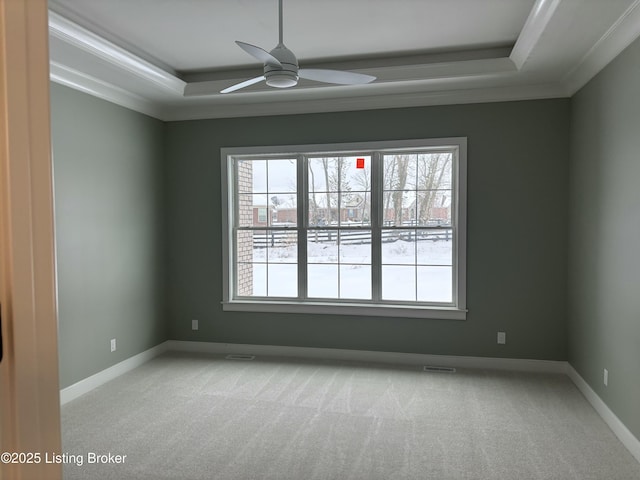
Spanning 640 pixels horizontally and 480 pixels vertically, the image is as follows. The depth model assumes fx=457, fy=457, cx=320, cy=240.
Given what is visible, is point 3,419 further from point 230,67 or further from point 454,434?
point 230,67

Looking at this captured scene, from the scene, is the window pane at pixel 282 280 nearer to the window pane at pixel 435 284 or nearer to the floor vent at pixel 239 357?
the floor vent at pixel 239 357

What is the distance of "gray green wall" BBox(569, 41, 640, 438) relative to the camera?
9.73ft

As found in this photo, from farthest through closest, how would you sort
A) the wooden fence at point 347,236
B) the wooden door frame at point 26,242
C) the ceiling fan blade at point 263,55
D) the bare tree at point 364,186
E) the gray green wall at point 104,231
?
1. the bare tree at point 364,186
2. the wooden fence at point 347,236
3. the gray green wall at point 104,231
4. the ceiling fan blade at point 263,55
5. the wooden door frame at point 26,242

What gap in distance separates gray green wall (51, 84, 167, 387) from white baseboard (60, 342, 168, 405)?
53mm

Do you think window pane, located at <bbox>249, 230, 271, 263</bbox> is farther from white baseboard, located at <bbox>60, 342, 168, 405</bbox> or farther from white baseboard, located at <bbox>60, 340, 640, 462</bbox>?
white baseboard, located at <bbox>60, 342, 168, 405</bbox>

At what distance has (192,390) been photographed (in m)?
4.04

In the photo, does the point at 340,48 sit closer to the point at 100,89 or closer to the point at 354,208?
the point at 354,208

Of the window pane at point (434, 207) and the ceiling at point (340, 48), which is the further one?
the window pane at point (434, 207)

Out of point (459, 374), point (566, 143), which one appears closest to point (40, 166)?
point (459, 374)

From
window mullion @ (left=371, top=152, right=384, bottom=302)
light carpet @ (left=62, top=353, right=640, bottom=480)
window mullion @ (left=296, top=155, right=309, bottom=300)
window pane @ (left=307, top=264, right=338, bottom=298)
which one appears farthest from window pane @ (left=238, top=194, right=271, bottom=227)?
light carpet @ (left=62, top=353, right=640, bottom=480)

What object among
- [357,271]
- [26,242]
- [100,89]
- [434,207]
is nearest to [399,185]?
[434,207]

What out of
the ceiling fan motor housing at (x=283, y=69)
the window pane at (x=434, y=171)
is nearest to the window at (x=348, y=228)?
the window pane at (x=434, y=171)

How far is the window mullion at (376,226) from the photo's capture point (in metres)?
4.84

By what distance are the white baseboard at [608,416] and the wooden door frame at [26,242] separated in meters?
3.36
